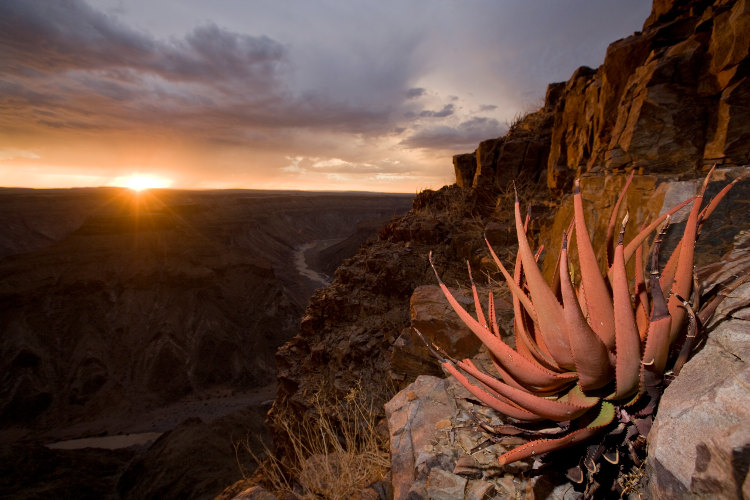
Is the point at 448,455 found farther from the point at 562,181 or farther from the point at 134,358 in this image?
the point at 134,358

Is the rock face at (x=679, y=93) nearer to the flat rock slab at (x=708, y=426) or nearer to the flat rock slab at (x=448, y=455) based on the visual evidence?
the flat rock slab at (x=708, y=426)

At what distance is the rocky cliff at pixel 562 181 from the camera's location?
2.39 metres

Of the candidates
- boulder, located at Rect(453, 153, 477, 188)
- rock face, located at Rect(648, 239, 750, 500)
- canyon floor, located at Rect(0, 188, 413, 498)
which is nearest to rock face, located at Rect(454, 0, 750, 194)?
rock face, located at Rect(648, 239, 750, 500)

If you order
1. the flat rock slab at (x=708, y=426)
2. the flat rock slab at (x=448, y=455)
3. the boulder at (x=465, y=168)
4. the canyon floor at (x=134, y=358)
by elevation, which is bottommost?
the canyon floor at (x=134, y=358)

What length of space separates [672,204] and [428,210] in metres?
6.21

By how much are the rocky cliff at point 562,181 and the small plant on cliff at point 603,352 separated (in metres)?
0.48

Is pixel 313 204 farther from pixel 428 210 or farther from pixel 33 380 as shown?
pixel 428 210

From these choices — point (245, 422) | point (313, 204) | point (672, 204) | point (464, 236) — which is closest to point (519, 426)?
point (672, 204)

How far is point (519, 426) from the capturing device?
1.36 meters

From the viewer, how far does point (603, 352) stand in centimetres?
108

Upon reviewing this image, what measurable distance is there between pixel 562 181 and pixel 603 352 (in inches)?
194

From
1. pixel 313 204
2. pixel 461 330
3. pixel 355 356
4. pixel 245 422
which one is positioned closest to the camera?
pixel 461 330

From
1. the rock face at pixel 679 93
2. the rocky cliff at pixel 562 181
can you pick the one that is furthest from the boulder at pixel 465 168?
the rock face at pixel 679 93

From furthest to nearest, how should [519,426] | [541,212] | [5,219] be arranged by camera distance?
[5,219], [541,212], [519,426]
